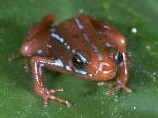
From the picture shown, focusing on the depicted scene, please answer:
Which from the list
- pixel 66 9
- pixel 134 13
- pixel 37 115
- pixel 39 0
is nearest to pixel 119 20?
pixel 134 13

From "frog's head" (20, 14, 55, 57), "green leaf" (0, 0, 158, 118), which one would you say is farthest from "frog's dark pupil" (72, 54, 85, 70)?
"frog's head" (20, 14, 55, 57)

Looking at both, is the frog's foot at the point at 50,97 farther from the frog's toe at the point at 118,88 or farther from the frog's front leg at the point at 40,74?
the frog's toe at the point at 118,88

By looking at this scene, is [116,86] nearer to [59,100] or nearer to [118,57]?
[118,57]

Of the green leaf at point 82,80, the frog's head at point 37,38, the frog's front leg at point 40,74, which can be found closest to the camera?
the green leaf at point 82,80

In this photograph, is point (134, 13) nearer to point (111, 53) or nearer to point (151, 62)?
point (151, 62)

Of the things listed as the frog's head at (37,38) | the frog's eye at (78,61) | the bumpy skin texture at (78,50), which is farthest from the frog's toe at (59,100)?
Answer: the frog's head at (37,38)

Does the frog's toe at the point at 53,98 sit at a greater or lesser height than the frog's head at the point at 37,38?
lesser

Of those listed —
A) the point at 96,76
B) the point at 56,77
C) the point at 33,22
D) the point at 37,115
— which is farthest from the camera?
the point at 33,22

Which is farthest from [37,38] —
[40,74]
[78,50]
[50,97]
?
[50,97]
